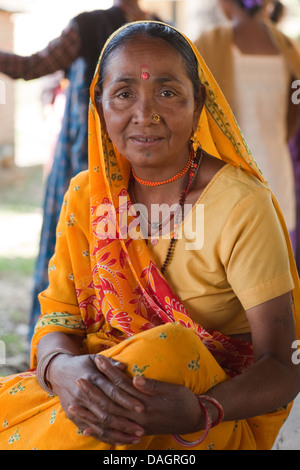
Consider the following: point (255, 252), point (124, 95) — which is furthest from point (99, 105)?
point (255, 252)

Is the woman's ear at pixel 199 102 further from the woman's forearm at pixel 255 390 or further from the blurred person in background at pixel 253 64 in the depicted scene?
the blurred person in background at pixel 253 64

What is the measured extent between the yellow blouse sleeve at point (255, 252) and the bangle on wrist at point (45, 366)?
1.84 feet

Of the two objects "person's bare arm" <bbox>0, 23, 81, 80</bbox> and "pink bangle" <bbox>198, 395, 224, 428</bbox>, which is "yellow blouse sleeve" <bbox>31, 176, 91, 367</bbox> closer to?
"pink bangle" <bbox>198, 395, 224, 428</bbox>

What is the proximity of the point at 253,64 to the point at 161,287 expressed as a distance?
2573mm

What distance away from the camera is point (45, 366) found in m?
1.92

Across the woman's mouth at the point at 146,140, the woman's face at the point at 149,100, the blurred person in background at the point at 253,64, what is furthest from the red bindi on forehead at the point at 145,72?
the blurred person in background at the point at 253,64

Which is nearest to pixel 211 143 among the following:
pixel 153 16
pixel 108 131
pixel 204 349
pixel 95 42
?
pixel 108 131

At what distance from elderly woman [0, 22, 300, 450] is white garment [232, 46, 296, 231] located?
84.9 inches

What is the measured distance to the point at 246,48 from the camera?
4.08m

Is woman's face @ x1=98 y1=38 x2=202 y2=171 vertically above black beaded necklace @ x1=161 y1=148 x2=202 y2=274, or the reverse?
woman's face @ x1=98 y1=38 x2=202 y2=171

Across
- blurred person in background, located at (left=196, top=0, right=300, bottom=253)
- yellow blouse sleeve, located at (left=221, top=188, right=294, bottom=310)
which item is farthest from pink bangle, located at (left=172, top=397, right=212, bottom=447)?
blurred person in background, located at (left=196, top=0, right=300, bottom=253)

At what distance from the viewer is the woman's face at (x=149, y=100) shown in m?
1.90

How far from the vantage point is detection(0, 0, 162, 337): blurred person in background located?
11.1 feet

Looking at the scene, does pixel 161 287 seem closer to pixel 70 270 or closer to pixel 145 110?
pixel 70 270
